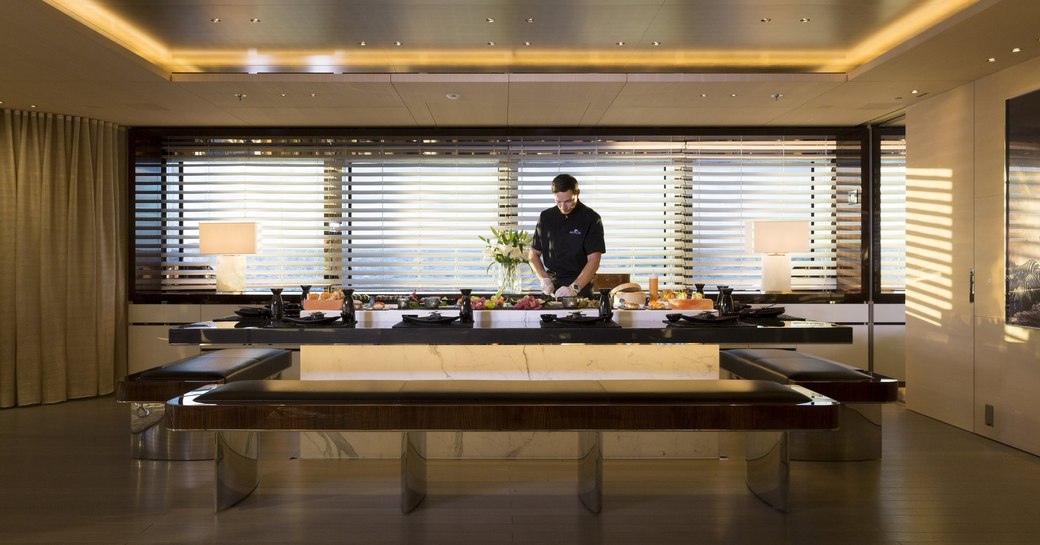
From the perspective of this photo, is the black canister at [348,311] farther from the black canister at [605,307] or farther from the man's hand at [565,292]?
the man's hand at [565,292]

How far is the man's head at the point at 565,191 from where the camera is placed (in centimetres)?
540

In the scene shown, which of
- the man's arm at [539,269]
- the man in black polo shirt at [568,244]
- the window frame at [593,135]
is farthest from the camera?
the window frame at [593,135]

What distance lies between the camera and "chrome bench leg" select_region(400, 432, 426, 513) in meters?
3.45

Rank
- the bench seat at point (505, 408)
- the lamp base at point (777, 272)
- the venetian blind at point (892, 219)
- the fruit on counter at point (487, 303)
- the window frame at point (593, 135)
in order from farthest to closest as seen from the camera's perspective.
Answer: the venetian blind at point (892, 219)
the window frame at point (593, 135)
the lamp base at point (777, 272)
the fruit on counter at point (487, 303)
the bench seat at point (505, 408)

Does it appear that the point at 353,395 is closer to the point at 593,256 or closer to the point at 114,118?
the point at 593,256

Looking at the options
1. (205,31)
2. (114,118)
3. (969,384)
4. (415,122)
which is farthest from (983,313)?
(114,118)

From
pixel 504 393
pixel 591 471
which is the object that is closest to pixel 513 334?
pixel 504 393

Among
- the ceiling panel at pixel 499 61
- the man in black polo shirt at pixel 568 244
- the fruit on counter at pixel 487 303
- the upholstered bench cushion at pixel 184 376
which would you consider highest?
the ceiling panel at pixel 499 61

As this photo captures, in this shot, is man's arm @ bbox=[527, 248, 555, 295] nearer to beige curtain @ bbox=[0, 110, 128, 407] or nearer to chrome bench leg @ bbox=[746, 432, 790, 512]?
chrome bench leg @ bbox=[746, 432, 790, 512]

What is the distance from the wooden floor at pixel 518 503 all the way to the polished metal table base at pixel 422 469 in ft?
0.25

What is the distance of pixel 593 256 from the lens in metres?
5.67

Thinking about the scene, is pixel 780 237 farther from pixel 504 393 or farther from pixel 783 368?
pixel 504 393

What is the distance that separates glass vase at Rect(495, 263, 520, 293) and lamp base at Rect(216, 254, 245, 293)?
3.27m

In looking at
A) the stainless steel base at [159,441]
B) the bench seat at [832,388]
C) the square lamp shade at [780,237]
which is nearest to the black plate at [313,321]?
the stainless steel base at [159,441]
